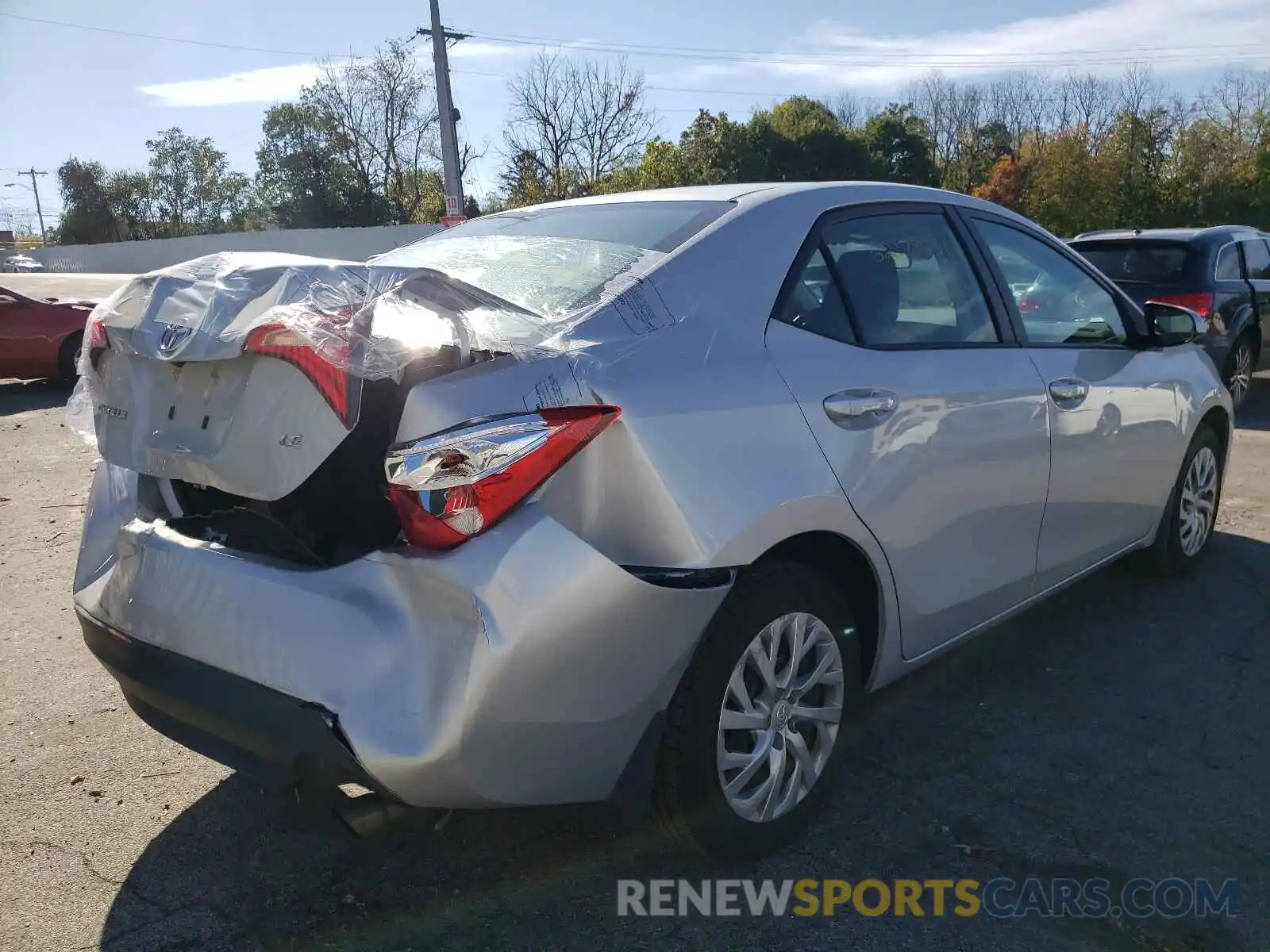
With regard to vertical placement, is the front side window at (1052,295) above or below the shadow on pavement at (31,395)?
above

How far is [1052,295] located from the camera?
3875 mm

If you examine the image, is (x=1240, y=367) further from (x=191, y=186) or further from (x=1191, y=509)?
(x=191, y=186)

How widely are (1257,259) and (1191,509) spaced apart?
6371 mm

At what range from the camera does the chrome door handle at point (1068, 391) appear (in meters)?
3.47

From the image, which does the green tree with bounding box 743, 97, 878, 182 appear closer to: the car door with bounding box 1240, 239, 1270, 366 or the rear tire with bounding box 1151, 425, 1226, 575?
the car door with bounding box 1240, 239, 1270, 366

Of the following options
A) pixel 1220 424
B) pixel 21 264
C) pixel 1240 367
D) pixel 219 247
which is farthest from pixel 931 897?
pixel 21 264

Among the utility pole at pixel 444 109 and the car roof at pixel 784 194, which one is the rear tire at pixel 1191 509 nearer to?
the car roof at pixel 784 194

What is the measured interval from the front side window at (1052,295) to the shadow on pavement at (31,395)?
1030cm

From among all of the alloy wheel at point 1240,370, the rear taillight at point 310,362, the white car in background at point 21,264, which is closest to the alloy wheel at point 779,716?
the rear taillight at point 310,362

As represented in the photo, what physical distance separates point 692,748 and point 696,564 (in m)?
0.44

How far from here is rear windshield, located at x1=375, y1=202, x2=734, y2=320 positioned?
2598 mm

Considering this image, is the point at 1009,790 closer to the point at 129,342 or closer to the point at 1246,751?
the point at 1246,751

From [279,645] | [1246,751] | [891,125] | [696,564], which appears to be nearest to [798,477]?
[696,564]

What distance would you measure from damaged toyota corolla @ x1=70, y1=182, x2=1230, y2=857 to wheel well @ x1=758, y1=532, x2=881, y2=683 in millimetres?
10
